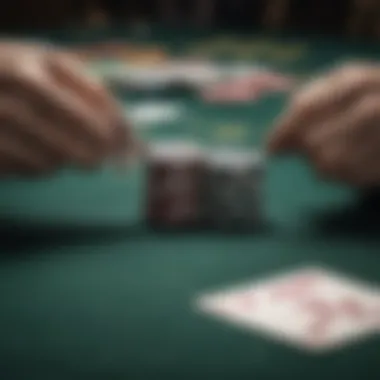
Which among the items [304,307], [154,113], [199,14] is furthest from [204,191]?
[199,14]

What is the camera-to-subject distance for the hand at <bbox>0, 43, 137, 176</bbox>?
1177 mm

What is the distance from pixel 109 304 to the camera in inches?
40.4

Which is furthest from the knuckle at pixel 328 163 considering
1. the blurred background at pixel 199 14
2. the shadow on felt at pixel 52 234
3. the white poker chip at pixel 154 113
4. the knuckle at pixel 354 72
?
the blurred background at pixel 199 14

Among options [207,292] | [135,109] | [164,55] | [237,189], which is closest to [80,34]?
[164,55]

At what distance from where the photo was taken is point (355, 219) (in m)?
1.30

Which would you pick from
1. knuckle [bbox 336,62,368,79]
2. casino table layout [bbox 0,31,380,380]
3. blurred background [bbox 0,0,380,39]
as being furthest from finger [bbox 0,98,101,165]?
blurred background [bbox 0,0,380,39]

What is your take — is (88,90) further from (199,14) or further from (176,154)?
(199,14)

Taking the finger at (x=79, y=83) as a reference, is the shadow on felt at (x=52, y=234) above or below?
below

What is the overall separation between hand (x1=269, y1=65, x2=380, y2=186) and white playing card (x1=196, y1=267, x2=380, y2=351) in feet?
0.63

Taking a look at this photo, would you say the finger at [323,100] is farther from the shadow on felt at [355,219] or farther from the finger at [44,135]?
the finger at [44,135]

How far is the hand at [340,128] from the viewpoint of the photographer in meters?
1.25

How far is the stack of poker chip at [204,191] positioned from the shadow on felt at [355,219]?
95 mm

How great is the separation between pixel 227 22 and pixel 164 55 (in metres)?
0.73

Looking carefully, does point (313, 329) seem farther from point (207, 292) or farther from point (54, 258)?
point (54, 258)
